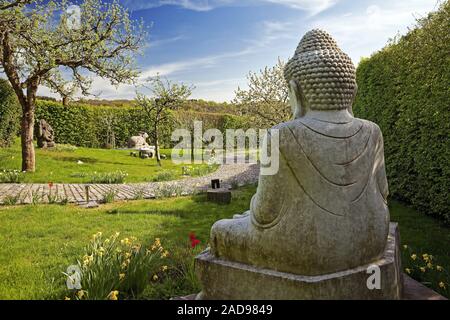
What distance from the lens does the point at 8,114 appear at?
1877cm

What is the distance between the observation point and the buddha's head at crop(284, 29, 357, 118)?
8.43 feet

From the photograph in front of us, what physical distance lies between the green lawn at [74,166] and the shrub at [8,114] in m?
0.70

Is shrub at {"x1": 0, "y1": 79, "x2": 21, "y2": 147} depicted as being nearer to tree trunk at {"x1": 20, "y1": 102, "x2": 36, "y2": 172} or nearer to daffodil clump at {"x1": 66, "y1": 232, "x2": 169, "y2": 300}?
tree trunk at {"x1": 20, "y1": 102, "x2": 36, "y2": 172}

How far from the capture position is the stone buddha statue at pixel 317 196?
8.05 feet

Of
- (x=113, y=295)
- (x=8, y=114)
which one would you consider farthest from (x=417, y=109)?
(x=8, y=114)

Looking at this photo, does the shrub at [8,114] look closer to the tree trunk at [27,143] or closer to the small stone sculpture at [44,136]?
the small stone sculpture at [44,136]

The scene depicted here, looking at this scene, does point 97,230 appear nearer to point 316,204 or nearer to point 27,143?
point 316,204

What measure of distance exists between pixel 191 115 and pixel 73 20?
2377 centimetres

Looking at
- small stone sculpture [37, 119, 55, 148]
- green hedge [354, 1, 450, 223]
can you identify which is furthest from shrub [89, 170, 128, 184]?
green hedge [354, 1, 450, 223]

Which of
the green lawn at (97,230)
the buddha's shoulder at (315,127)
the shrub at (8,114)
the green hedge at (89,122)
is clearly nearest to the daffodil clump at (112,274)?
the green lawn at (97,230)

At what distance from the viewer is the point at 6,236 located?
6789 millimetres

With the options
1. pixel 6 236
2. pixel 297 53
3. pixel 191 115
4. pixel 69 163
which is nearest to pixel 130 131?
pixel 191 115

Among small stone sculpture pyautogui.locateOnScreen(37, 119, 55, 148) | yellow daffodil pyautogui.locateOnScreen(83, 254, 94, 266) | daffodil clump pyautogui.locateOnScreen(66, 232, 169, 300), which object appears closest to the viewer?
daffodil clump pyautogui.locateOnScreen(66, 232, 169, 300)

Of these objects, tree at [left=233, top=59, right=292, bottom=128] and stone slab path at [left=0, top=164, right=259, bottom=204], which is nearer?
stone slab path at [left=0, top=164, right=259, bottom=204]
